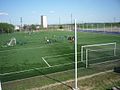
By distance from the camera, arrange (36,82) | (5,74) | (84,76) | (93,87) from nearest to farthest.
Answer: (93,87), (36,82), (84,76), (5,74)

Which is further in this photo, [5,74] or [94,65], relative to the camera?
[94,65]

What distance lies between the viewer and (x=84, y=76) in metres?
11.9

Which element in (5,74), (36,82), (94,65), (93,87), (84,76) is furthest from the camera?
(94,65)

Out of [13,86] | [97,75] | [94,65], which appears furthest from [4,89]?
[94,65]

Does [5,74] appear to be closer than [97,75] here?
No

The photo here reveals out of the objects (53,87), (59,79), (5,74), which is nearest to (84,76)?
(59,79)

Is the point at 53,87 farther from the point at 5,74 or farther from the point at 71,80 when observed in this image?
the point at 5,74

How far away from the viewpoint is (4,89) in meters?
10.2

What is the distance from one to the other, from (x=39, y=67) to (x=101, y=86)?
6.44m

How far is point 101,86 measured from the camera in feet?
33.2

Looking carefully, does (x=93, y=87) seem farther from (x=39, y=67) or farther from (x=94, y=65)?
(x=39, y=67)

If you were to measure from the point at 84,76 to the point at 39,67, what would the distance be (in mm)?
4638

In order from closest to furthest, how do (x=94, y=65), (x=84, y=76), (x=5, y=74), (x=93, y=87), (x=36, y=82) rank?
(x=93, y=87) → (x=36, y=82) → (x=84, y=76) → (x=5, y=74) → (x=94, y=65)

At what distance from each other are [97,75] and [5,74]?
6.84m
